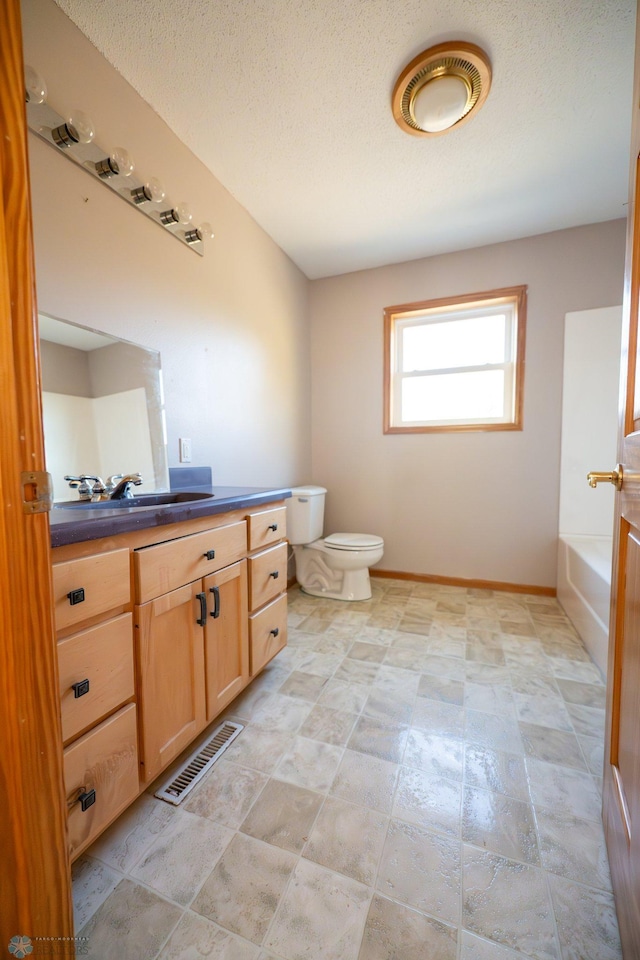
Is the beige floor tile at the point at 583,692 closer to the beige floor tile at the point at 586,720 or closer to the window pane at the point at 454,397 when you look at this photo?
the beige floor tile at the point at 586,720

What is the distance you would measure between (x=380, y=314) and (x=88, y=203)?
2038 millimetres

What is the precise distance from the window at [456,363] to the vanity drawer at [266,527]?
1.56m

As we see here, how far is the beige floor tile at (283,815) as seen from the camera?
947mm

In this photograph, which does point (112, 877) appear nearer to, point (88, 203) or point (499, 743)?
point (499, 743)

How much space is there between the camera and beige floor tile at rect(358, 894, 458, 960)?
72cm

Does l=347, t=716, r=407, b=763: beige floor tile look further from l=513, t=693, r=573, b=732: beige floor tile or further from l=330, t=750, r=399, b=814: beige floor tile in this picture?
l=513, t=693, r=573, b=732: beige floor tile

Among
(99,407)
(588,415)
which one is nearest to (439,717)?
(99,407)

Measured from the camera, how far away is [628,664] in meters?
0.75

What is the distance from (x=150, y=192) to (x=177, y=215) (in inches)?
5.5

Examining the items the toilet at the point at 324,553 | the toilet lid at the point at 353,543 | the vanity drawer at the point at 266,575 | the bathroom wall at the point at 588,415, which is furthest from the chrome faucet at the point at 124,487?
the bathroom wall at the point at 588,415

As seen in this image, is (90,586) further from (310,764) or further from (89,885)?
(310,764)

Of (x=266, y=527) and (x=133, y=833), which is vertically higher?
(x=266, y=527)

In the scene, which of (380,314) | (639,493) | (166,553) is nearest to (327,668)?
(166,553)

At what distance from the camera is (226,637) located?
1.25 metres
